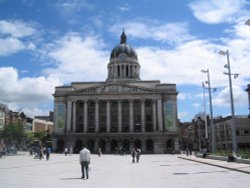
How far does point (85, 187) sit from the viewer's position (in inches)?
623

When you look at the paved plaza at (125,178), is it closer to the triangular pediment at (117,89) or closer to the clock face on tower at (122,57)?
the triangular pediment at (117,89)

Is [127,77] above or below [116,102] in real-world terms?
above

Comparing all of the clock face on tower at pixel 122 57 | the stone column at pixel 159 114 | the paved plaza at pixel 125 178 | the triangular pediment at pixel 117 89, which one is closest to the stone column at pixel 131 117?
the triangular pediment at pixel 117 89

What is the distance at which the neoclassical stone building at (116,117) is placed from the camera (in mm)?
100688

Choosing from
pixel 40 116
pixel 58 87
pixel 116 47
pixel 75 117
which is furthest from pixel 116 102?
pixel 40 116

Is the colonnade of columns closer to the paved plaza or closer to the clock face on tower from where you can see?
the clock face on tower

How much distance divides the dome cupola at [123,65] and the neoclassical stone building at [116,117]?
1406 cm

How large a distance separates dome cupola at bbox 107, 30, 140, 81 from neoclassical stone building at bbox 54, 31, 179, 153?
14055 millimetres

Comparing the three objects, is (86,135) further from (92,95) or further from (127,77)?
(127,77)

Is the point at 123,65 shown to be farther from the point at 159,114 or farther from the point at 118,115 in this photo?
the point at 159,114

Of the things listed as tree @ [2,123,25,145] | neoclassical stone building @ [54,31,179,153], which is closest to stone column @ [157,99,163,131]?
neoclassical stone building @ [54,31,179,153]

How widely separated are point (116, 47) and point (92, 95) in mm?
30687

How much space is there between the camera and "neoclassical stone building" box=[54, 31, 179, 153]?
100688 mm

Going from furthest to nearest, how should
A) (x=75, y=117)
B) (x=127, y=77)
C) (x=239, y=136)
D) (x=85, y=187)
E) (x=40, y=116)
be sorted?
(x=40, y=116)
(x=127, y=77)
(x=75, y=117)
(x=239, y=136)
(x=85, y=187)
